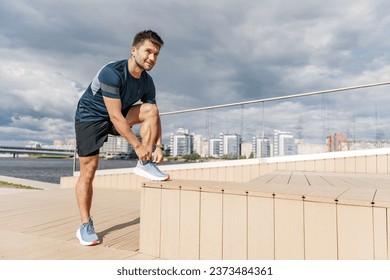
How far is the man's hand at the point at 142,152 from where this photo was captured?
173cm

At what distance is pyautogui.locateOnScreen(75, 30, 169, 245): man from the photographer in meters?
1.69

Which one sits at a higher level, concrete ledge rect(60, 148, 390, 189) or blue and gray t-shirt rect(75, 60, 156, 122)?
blue and gray t-shirt rect(75, 60, 156, 122)

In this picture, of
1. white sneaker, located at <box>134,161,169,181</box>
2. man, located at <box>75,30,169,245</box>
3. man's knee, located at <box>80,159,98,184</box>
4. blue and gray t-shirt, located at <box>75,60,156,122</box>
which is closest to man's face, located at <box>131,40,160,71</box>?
man, located at <box>75,30,169,245</box>

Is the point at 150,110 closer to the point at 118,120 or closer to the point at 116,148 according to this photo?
the point at 118,120

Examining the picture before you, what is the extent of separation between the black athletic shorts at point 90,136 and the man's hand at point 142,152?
1.12 feet

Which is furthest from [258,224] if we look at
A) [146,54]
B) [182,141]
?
[182,141]

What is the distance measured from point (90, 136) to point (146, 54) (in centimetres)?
72

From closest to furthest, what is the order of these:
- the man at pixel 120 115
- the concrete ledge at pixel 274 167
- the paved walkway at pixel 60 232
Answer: the paved walkway at pixel 60 232 → the man at pixel 120 115 → the concrete ledge at pixel 274 167

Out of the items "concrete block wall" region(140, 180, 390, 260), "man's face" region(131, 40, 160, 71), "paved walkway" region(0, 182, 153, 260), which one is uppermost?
"man's face" region(131, 40, 160, 71)

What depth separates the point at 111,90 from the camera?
1676 millimetres

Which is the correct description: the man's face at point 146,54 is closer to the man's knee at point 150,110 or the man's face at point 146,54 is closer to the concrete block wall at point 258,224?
the man's knee at point 150,110

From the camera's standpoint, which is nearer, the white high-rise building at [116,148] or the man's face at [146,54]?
the man's face at [146,54]

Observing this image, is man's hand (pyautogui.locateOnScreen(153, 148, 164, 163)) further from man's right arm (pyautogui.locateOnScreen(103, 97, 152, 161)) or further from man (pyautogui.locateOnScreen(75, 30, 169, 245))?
man's right arm (pyautogui.locateOnScreen(103, 97, 152, 161))

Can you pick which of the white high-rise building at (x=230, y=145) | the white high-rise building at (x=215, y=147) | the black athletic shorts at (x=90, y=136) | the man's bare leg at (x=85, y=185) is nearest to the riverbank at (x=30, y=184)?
the white high-rise building at (x=215, y=147)
